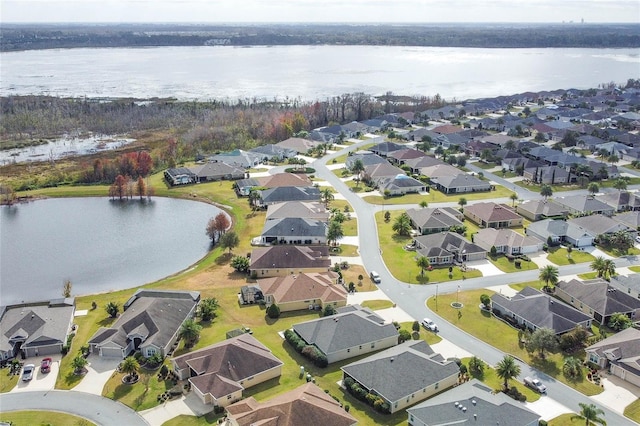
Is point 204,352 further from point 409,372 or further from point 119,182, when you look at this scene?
→ point 119,182

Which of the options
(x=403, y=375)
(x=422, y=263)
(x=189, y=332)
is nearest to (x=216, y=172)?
(x=422, y=263)

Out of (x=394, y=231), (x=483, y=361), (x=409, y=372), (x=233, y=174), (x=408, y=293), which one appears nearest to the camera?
(x=409, y=372)

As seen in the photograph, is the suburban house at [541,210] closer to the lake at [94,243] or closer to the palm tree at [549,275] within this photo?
the palm tree at [549,275]

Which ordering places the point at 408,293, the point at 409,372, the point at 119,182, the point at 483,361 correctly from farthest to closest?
the point at 119,182 < the point at 408,293 < the point at 483,361 < the point at 409,372

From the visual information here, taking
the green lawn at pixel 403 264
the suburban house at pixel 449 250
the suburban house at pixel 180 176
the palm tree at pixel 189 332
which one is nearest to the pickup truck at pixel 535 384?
the green lawn at pixel 403 264

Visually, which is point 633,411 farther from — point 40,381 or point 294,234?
point 40,381

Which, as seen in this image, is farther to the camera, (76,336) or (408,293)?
(408,293)

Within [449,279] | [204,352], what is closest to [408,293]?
[449,279]
